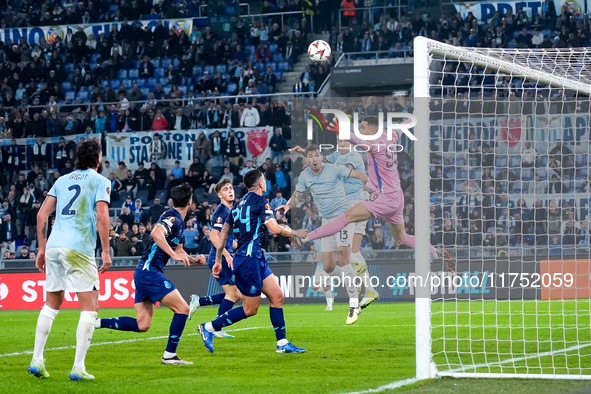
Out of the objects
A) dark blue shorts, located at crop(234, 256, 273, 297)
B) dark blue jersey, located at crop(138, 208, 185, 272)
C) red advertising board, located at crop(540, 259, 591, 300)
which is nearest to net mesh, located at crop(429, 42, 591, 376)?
red advertising board, located at crop(540, 259, 591, 300)

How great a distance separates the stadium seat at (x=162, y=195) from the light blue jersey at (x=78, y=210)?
16412 mm

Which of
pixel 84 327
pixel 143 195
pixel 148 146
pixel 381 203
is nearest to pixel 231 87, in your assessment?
pixel 148 146

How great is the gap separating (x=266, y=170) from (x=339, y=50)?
6.33 metres

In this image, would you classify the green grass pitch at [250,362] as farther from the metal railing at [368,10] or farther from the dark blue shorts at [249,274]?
the metal railing at [368,10]

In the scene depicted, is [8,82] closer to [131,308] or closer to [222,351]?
[131,308]

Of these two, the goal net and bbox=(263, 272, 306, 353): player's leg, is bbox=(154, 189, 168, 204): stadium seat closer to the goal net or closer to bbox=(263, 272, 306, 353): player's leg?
the goal net

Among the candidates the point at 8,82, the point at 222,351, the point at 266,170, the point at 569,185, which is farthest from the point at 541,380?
the point at 8,82

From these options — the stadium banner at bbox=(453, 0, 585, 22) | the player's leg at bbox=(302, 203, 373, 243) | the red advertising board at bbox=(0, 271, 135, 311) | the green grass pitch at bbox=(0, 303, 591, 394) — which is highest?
the stadium banner at bbox=(453, 0, 585, 22)

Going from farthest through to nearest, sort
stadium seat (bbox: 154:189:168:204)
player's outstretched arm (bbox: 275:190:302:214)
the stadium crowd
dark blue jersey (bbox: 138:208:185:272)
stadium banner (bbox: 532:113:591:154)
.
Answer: stadium seat (bbox: 154:189:168:204), the stadium crowd, stadium banner (bbox: 532:113:591:154), player's outstretched arm (bbox: 275:190:302:214), dark blue jersey (bbox: 138:208:185:272)

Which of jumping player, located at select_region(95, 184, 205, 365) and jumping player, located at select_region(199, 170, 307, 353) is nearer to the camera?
jumping player, located at select_region(95, 184, 205, 365)

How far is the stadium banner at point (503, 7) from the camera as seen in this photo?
27178mm

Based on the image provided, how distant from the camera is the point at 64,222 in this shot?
24.9 feet

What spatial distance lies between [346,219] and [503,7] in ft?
49.4

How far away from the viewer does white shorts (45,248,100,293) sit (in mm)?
7473
